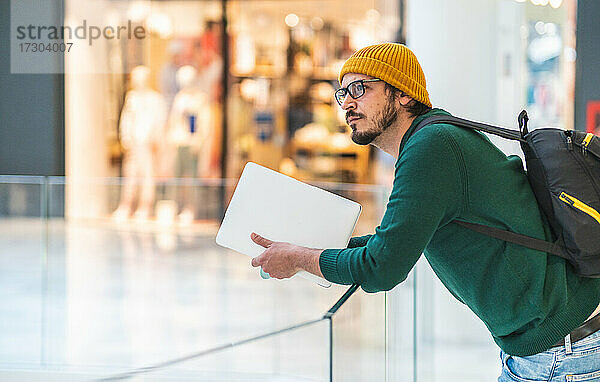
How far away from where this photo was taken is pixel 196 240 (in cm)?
749

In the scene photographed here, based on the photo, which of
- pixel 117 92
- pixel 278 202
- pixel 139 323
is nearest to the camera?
pixel 278 202

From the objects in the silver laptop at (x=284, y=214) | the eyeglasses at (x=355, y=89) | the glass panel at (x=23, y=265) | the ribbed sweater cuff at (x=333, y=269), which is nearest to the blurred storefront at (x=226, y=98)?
the glass panel at (x=23, y=265)

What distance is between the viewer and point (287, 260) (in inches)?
73.0

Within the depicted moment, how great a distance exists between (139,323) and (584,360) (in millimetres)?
4176

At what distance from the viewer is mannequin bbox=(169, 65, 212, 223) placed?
31.0ft

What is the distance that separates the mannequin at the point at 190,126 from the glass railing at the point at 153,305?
2.34 meters

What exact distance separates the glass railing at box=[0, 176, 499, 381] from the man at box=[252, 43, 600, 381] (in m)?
1.07

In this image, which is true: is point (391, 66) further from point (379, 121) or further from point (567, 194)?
point (567, 194)

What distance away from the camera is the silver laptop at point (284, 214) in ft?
6.53

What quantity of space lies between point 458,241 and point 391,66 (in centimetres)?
42

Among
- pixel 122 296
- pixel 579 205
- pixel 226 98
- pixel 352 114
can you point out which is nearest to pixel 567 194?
pixel 579 205

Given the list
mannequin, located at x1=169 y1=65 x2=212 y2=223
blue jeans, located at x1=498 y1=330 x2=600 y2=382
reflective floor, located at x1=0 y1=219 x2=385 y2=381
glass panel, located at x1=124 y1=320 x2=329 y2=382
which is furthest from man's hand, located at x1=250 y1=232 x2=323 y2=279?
mannequin, located at x1=169 y1=65 x2=212 y2=223

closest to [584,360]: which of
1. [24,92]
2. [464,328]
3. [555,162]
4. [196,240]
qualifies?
[555,162]

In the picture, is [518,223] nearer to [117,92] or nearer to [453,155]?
[453,155]
